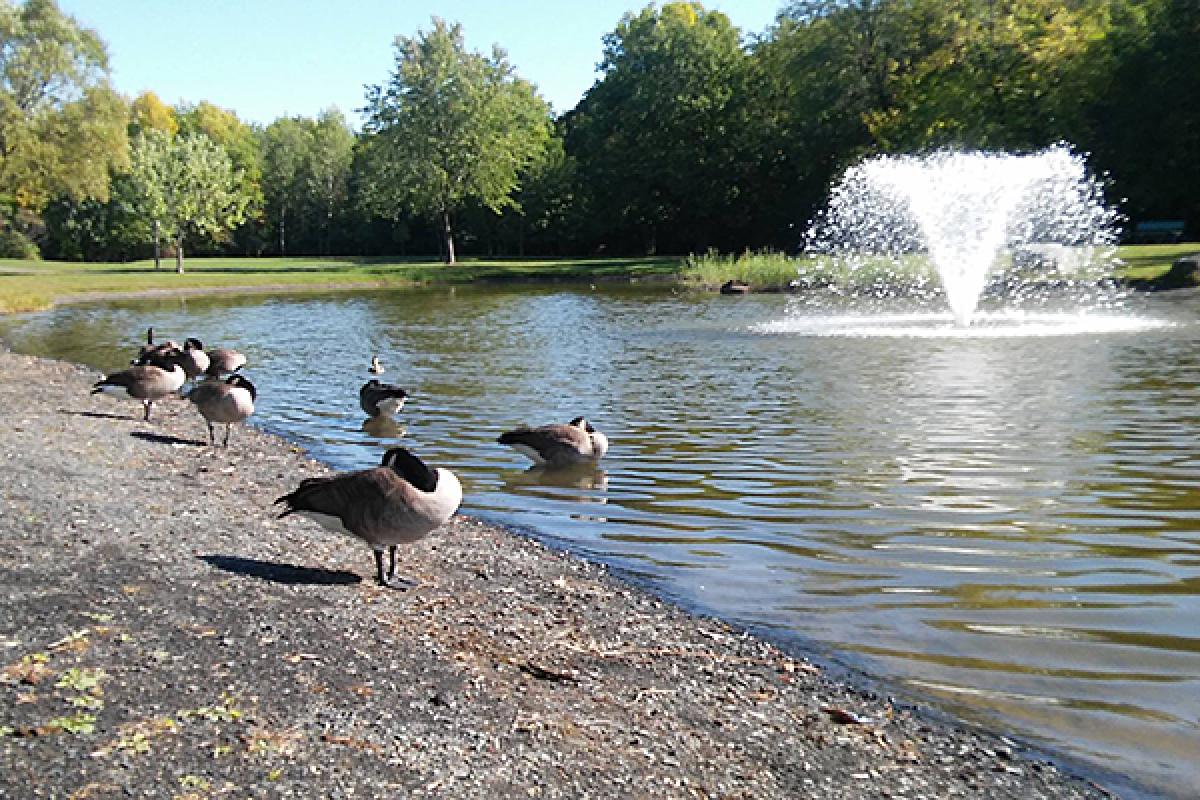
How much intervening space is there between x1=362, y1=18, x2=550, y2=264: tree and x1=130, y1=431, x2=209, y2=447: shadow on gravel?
63738mm

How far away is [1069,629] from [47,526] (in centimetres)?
785

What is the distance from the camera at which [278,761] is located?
15.0ft

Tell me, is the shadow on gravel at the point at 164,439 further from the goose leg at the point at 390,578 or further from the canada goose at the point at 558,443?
the goose leg at the point at 390,578

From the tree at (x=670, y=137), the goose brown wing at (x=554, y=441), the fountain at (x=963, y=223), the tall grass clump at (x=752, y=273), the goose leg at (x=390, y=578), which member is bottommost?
the goose leg at (x=390, y=578)

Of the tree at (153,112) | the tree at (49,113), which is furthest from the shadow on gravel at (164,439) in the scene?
the tree at (153,112)

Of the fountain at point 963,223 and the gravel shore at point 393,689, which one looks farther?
the fountain at point 963,223

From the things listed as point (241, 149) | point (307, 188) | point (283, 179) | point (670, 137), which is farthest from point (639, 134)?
point (241, 149)

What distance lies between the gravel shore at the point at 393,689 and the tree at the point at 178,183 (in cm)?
6526

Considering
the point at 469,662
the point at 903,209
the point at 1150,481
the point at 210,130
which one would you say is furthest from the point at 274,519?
the point at 210,130

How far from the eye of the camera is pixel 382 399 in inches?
625

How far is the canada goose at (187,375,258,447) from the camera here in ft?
42.9

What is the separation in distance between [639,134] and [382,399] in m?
69.9

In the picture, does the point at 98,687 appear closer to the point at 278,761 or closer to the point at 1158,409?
the point at 278,761

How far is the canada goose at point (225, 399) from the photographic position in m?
13.1
